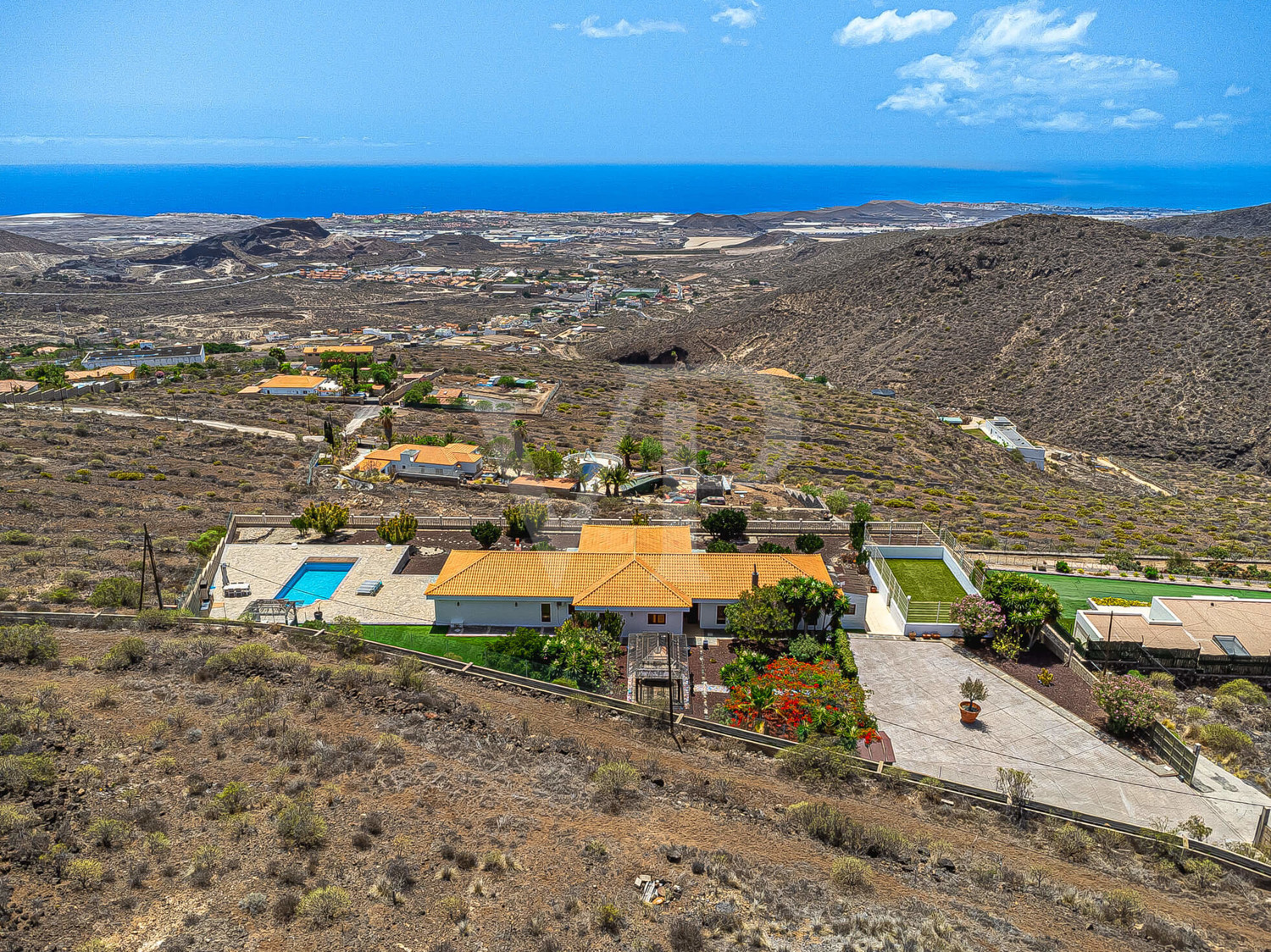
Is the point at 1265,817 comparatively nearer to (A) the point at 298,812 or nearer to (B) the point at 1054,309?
(A) the point at 298,812

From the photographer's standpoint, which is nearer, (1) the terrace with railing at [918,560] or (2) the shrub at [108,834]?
(2) the shrub at [108,834]

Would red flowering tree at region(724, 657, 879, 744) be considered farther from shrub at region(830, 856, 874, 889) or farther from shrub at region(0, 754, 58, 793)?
shrub at region(0, 754, 58, 793)

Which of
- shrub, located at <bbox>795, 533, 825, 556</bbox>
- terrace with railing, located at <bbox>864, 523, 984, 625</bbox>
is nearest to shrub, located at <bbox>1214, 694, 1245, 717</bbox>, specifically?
terrace with railing, located at <bbox>864, 523, 984, 625</bbox>

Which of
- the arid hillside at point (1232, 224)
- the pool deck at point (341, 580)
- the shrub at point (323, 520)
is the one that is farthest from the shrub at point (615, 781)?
the arid hillside at point (1232, 224)

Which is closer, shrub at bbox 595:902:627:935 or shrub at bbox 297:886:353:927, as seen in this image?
shrub at bbox 297:886:353:927

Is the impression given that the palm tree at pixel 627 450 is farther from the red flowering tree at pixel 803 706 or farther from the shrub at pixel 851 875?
the shrub at pixel 851 875

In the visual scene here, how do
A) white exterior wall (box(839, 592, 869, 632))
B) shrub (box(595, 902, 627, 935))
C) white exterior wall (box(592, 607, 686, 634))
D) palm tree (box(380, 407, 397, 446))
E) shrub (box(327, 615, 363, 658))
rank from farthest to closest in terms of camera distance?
palm tree (box(380, 407, 397, 446))
white exterior wall (box(839, 592, 869, 632))
white exterior wall (box(592, 607, 686, 634))
shrub (box(327, 615, 363, 658))
shrub (box(595, 902, 627, 935))
